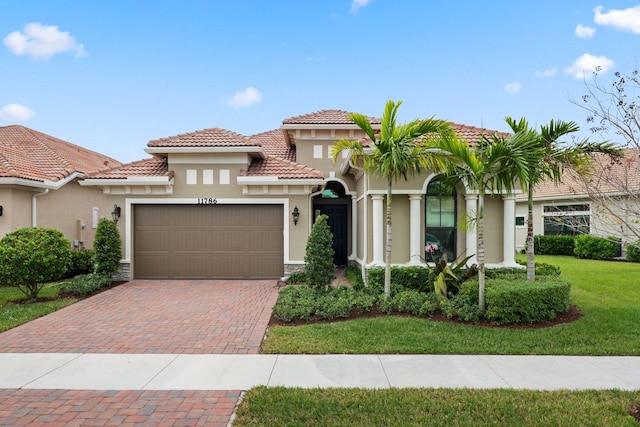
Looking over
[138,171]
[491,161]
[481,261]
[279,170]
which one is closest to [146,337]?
[481,261]

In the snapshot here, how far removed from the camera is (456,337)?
613cm

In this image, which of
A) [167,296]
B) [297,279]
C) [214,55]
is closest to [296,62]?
[214,55]

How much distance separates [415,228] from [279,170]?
4.73m

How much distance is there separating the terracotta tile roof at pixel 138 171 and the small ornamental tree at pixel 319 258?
555 cm

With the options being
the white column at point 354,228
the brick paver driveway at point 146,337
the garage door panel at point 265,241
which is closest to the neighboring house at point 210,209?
the garage door panel at point 265,241

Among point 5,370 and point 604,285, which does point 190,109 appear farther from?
point 604,285

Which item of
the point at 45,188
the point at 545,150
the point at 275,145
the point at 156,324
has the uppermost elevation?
the point at 275,145

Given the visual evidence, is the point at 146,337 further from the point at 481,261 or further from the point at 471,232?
the point at 471,232

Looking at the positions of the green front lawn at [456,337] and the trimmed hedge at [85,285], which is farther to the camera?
the trimmed hedge at [85,285]

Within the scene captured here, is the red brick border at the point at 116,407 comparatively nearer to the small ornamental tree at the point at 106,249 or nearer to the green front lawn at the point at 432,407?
the green front lawn at the point at 432,407

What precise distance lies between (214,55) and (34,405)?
14711 mm

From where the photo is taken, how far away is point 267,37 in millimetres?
14805

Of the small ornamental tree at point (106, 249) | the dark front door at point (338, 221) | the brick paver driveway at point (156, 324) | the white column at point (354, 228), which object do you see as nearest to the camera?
the brick paver driveway at point (156, 324)

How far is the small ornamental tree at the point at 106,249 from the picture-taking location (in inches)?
416
